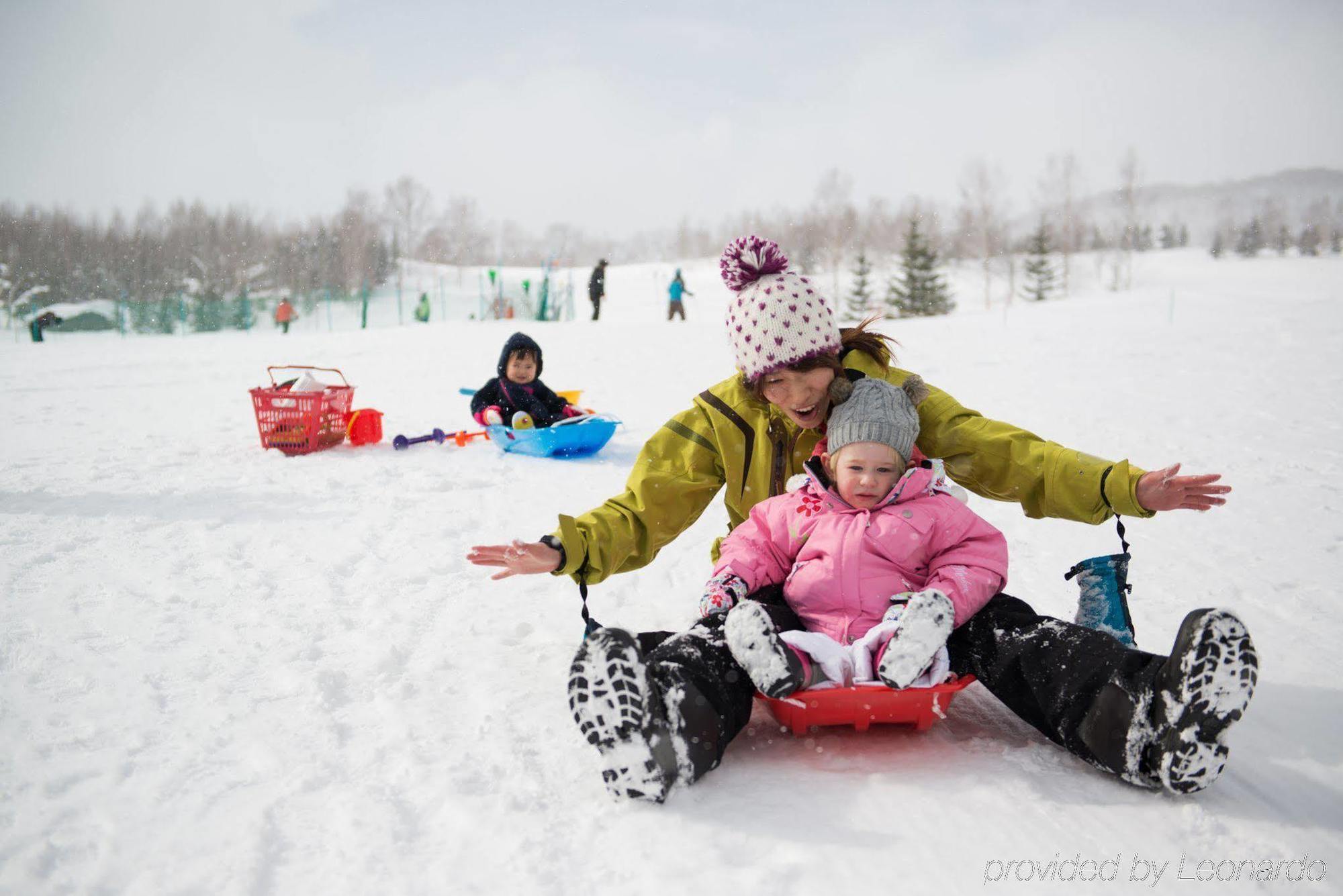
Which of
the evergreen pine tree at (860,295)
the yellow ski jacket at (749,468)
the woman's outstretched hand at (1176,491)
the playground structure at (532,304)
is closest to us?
the woman's outstretched hand at (1176,491)

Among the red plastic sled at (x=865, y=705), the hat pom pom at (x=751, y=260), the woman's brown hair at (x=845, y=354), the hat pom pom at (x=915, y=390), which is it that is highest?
the hat pom pom at (x=751, y=260)

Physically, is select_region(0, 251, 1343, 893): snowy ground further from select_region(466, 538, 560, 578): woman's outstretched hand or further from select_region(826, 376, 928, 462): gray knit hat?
select_region(826, 376, 928, 462): gray knit hat

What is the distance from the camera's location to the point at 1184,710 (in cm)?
153

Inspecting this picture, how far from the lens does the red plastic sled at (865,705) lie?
178 centimetres

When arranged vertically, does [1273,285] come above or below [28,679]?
above

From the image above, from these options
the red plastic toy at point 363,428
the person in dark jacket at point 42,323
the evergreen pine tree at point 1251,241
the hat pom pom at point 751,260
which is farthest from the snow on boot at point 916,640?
the evergreen pine tree at point 1251,241

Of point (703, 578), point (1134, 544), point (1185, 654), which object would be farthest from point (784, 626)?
point (1134, 544)

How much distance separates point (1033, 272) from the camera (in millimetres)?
38750

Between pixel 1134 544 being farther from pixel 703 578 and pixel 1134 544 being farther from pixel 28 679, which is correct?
pixel 28 679

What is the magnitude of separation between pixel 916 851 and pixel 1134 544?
272cm

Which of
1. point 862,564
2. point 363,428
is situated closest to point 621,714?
point 862,564

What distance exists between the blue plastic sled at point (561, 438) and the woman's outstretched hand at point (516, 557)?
374 centimetres

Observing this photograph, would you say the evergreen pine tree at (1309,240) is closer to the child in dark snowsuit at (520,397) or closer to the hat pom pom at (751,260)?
the child in dark snowsuit at (520,397)

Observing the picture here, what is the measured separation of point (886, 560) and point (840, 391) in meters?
0.47
